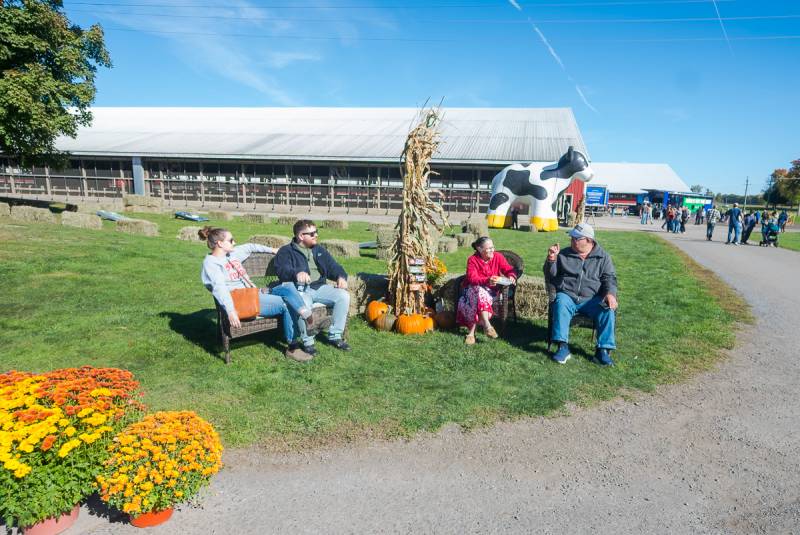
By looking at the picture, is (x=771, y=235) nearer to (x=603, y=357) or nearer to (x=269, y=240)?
(x=603, y=357)

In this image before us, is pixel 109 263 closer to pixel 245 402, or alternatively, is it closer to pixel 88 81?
pixel 245 402

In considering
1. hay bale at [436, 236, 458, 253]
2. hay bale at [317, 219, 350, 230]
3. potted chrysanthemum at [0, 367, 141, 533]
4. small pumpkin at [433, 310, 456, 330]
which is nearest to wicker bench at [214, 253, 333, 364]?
small pumpkin at [433, 310, 456, 330]

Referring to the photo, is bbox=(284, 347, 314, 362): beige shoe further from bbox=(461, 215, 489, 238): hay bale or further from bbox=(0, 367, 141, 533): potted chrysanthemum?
bbox=(461, 215, 489, 238): hay bale

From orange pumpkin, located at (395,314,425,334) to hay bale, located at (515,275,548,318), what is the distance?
1.59m

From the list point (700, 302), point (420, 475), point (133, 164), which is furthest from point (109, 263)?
point (133, 164)

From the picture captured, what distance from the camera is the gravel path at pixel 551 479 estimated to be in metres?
2.87

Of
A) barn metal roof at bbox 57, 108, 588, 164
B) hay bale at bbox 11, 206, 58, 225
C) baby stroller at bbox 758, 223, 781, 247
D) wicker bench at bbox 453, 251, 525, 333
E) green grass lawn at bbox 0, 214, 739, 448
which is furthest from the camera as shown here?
barn metal roof at bbox 57, 108, 588, 164

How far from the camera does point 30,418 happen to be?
252 cm

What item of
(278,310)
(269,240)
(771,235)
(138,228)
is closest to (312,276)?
(278,310)

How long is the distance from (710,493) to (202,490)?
3.33m

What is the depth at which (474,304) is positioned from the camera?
6.04 meters

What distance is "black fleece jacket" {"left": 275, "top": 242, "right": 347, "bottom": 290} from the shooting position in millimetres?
5461

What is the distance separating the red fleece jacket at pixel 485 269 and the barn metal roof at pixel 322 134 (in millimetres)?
21817

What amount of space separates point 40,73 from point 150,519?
1798 cm
